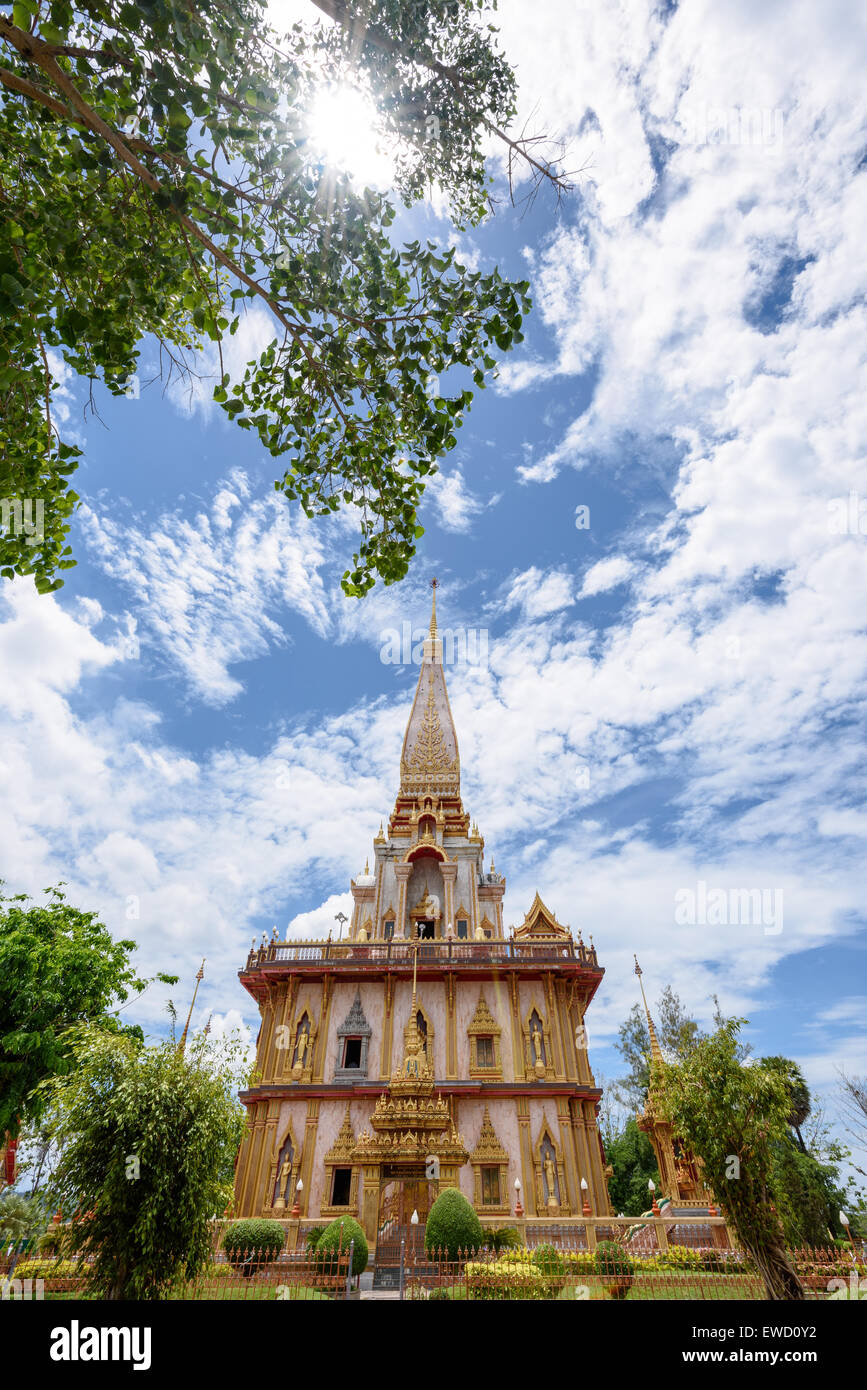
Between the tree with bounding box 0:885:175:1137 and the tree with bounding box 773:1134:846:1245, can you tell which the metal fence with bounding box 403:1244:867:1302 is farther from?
the tree with bounding box 773:1134:846:1245

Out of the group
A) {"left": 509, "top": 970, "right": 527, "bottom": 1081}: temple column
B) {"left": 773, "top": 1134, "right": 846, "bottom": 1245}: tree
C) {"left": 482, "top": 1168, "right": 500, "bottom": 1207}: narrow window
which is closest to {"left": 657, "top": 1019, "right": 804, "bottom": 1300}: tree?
{"left": 482, "top": 1168, "right": 500, "bottom": 1207}: narrow window

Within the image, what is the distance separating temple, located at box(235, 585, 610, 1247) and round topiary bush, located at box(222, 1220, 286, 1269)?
244 cm

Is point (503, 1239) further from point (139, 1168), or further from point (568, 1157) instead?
point (139, 1168)

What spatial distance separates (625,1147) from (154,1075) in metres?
37.6

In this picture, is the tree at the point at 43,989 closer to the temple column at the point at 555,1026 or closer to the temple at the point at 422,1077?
the temple at the point at 422,1077

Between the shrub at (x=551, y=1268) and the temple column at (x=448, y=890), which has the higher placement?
the temple column at (x=448, y=890)

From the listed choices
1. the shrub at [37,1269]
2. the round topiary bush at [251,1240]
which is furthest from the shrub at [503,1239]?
the shrub at [37,1269]

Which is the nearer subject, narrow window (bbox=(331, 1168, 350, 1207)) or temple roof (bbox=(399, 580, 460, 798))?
narrow window (bbox=(331, 1168, 350, 1207))

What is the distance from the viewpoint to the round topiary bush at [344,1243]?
15.1m

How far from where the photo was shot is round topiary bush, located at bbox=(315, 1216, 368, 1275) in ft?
49.6

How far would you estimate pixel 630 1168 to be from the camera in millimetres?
38469

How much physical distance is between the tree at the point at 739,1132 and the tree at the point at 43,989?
14.2 meters

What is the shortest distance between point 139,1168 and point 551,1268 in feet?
29.8

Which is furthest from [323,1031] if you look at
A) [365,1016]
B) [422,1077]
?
[422,1077]
